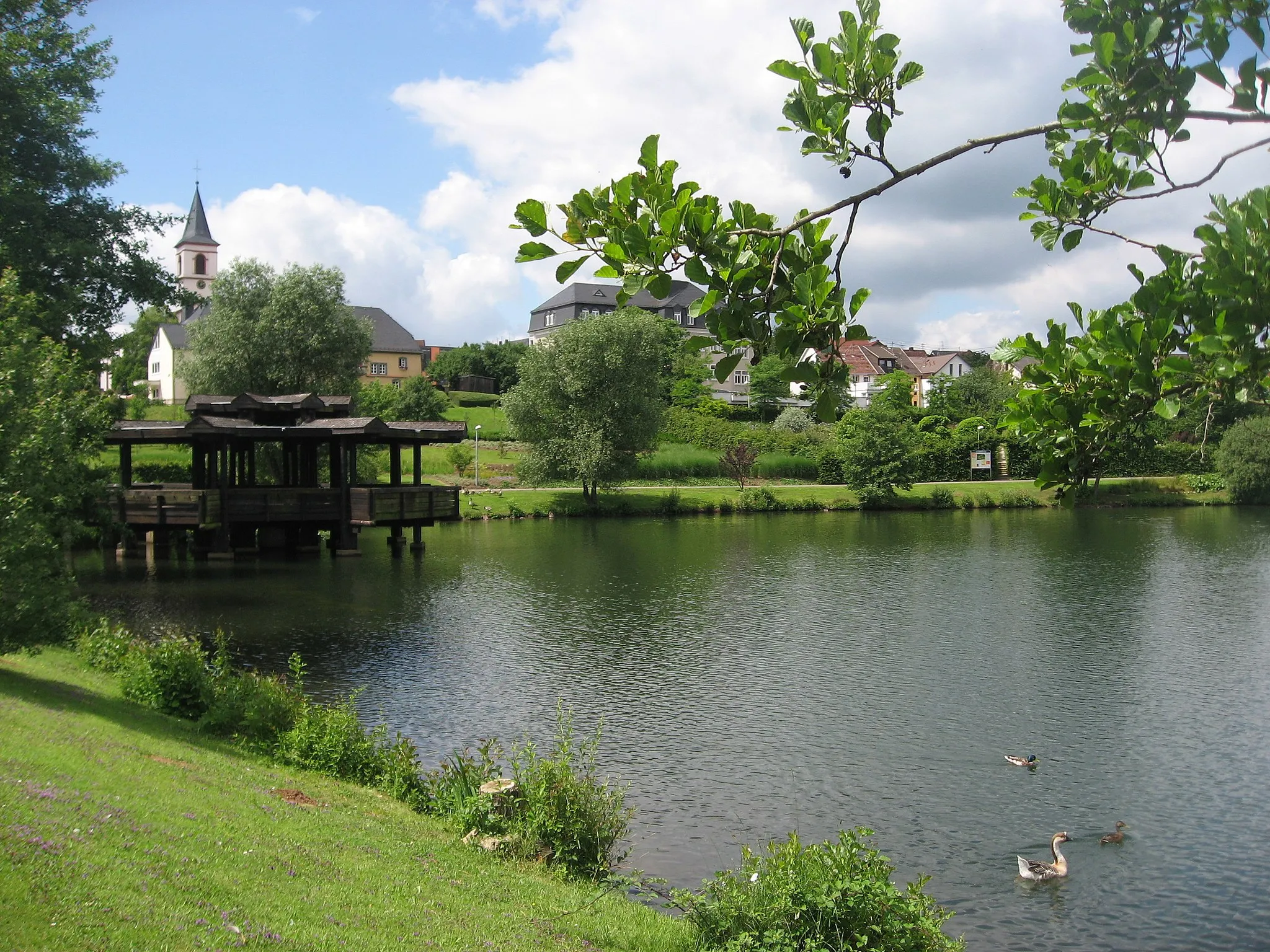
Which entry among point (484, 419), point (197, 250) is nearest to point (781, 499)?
point (484, 419)

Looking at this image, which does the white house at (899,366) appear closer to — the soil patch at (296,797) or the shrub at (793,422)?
the shrub at (793,422)

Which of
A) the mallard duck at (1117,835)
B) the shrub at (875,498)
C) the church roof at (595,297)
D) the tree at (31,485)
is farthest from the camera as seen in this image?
the church roof at (595,297)

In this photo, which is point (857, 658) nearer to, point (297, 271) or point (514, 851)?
point (514, 851)

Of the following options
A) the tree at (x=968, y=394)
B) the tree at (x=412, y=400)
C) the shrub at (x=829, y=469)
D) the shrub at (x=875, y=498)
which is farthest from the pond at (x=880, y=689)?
the tree at (x=968, y=394)

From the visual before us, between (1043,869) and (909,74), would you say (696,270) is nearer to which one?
(909,74)

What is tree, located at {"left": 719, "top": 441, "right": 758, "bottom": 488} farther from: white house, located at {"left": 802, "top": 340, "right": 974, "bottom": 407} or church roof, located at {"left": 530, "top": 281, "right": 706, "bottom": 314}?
church roof, located at {"left": 530, "top": 281, "right": 706, "bottom": 314}

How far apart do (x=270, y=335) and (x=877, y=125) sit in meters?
42.1

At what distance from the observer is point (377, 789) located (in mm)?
11188

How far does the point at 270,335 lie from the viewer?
43.0 meters

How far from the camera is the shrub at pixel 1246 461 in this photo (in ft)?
190

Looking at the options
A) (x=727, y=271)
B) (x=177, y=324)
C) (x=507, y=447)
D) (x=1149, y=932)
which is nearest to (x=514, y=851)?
(x=1149, y=932)

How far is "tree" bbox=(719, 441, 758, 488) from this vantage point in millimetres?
63625

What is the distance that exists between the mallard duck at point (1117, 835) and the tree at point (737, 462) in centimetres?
5067

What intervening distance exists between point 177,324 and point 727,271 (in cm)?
8595
